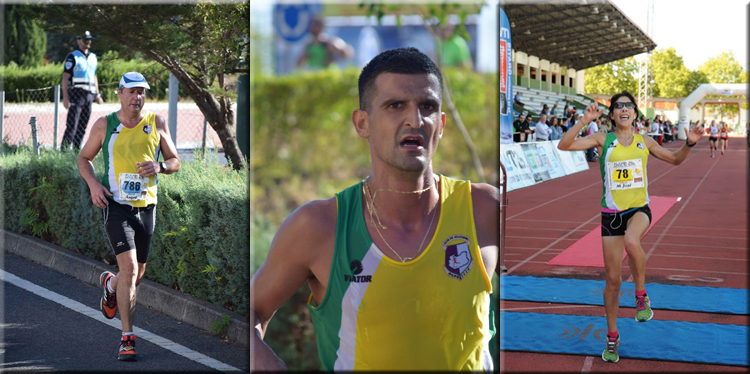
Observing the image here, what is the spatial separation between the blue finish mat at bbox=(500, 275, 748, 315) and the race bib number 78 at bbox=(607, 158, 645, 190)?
1660 mm

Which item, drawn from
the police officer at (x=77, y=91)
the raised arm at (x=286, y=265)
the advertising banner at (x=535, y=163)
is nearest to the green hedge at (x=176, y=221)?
the police officer at (x=77, y=91)

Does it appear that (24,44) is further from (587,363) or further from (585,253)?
(587,363)

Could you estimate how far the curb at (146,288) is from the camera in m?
6.12

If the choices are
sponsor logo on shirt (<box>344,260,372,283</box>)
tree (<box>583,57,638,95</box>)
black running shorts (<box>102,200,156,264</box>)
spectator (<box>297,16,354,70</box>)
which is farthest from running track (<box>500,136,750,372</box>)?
tree (<box>583,57,638,95</box>)

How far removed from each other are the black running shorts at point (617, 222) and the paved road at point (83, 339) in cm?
267

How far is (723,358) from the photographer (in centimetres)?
550

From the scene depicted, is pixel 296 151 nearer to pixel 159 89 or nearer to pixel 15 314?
pixel 15 314

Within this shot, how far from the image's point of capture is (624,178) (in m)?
5.78

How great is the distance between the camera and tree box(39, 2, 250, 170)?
23.8 feet

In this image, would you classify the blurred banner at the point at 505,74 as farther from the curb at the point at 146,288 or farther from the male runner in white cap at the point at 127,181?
the male runner in white cap at the point at 127,181

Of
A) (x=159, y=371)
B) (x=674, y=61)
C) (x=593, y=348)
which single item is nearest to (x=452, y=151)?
(x=159, y=371)

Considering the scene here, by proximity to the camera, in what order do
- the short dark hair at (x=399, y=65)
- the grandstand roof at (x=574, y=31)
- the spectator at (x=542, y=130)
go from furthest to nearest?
the grandstand roof at (x=574, y=31) → the spectator at (x=542, y=130) → the short dark hair at (x=399, y=65)

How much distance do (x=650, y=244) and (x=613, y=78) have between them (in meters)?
72.2

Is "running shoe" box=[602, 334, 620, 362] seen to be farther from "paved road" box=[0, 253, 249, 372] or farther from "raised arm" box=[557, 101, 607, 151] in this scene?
"paved road" box=[0, 253, 249, 372]
